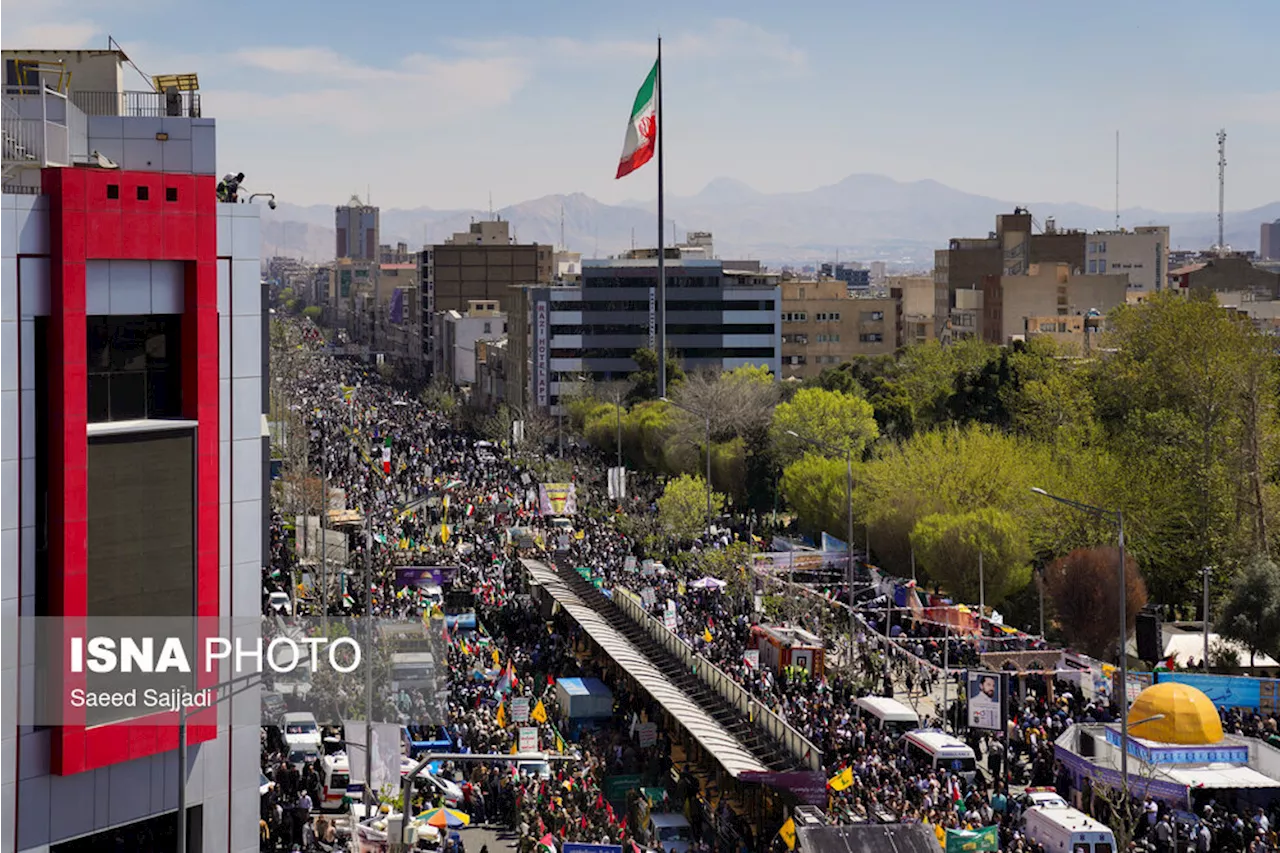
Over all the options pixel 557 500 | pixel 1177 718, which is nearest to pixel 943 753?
pixel 1177 718

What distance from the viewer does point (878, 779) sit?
31.7m

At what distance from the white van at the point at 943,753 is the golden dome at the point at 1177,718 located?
3041 mm

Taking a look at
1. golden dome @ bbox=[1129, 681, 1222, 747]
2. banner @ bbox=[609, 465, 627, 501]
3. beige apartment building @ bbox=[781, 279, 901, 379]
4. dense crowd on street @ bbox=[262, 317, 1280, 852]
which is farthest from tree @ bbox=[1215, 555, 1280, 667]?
beige apartment building @ bbox=[781, 279, 901, 379]

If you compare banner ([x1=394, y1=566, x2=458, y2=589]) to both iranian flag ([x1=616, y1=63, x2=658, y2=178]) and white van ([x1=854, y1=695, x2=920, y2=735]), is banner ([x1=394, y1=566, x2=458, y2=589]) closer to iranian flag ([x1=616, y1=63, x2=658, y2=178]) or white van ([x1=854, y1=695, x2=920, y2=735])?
white van ([x1=854, y1=695, x2=920, y2=735])

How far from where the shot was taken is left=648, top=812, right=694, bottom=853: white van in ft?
99.1

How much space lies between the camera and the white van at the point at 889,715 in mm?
35938

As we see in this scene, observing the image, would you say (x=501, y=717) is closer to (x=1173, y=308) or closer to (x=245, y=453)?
(x=245, y=453)

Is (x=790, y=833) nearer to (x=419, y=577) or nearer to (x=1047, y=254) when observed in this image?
(x=419, y=577)

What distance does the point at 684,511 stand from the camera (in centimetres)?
6150

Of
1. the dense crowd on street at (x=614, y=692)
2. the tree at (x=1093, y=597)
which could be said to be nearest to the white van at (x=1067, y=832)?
the dense crowd on street at (x=614, y=692)

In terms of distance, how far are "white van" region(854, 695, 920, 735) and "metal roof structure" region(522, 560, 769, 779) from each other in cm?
325

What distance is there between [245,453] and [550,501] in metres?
42.7

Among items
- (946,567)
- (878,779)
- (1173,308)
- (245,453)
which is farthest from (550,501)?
(245,453)

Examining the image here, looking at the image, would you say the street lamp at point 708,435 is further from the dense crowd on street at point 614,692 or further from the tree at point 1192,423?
the tree at point 1192,423
